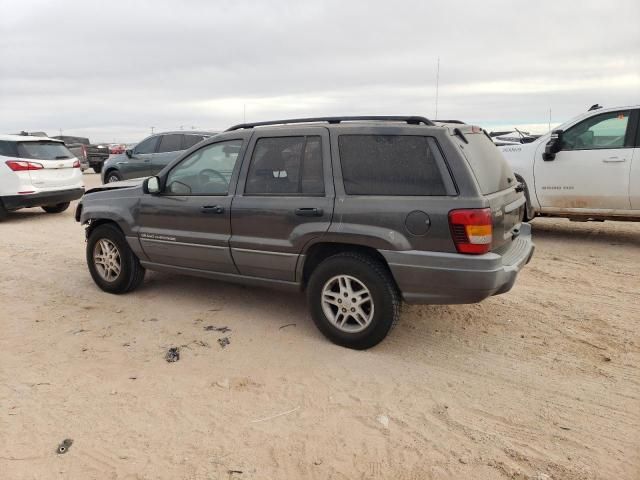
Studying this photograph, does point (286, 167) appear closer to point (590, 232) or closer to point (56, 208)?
point (590, 232)

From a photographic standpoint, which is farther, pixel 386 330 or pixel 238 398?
pixel 386 330

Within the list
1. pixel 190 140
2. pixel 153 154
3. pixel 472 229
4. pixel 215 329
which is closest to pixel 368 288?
pixel 472 229

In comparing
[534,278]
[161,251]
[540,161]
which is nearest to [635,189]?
[540,161]

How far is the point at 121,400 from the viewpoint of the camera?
10.8 ft

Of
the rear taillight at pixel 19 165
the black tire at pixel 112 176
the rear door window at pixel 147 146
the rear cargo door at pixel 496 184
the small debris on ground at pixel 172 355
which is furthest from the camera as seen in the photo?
the black tire at pixel 112 176

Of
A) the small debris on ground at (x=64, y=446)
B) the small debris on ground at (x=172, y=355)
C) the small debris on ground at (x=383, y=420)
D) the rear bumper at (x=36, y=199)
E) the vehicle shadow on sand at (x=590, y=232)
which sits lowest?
the small debris on ground at (x=64, y=446)

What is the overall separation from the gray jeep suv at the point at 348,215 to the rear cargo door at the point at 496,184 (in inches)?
0.6

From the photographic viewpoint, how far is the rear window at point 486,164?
3654 mm

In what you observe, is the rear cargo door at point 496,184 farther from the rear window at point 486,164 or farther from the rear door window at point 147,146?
the rear door window at point 147,146

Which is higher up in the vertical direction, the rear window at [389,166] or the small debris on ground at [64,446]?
the rear window at [389,166]

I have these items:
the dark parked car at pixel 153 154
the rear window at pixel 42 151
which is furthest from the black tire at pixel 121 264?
the dark parked car at pixel 153 154

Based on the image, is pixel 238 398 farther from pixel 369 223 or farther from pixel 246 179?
pixel 246 179

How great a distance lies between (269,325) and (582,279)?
3512 mm

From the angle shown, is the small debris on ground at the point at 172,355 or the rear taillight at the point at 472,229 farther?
the small debris on ground at the point at 172,355
